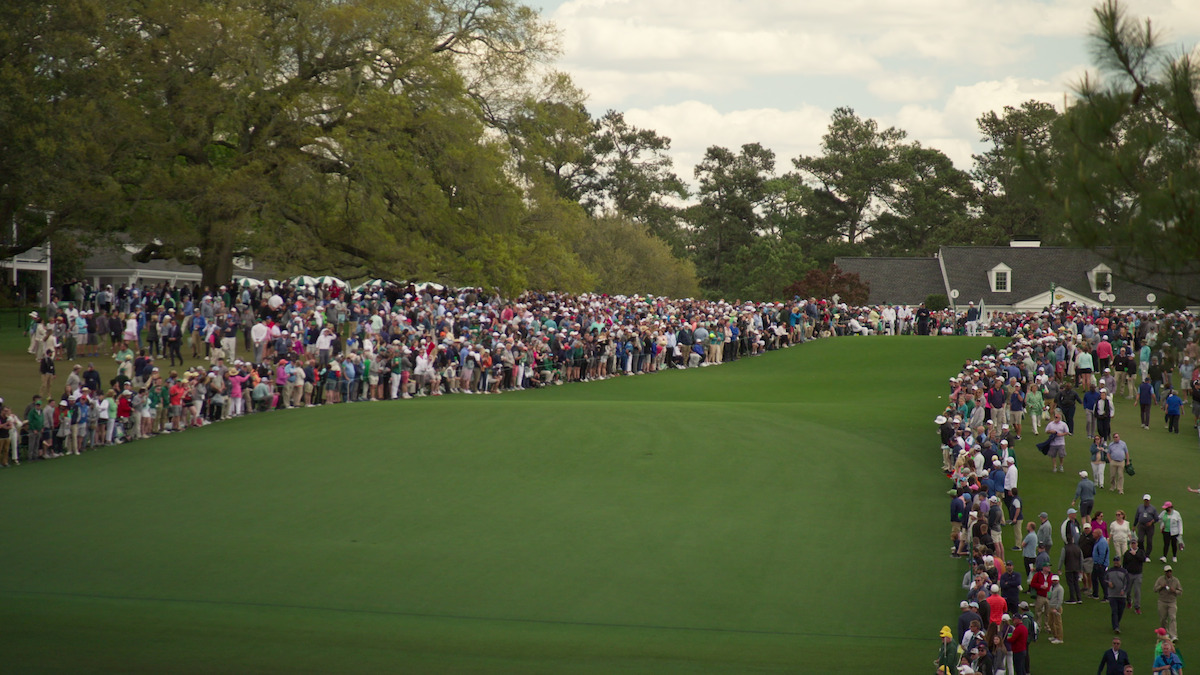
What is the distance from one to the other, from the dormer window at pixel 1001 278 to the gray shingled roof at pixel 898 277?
311cm

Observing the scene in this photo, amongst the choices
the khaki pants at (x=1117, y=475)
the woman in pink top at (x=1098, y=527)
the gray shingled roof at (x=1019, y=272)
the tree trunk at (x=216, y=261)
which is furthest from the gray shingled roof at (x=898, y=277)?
the woman in pink top at (x=1098, y=527)

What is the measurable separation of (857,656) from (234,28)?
32.3 m

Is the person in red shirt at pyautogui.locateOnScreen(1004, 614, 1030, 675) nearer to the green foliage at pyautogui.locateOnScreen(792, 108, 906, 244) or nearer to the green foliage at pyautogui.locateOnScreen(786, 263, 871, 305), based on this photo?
the green foliage at pyautogui.locateOnScreen(786, 263, 871, 305)

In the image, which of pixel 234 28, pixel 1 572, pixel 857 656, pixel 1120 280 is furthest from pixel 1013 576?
pixel 234 28

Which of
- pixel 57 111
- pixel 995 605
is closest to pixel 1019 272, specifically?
pixel 57 111

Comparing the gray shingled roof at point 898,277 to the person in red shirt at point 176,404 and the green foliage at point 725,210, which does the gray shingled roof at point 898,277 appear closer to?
the green foliage at point 725,210

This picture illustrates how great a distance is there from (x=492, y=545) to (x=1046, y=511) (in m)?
11.0

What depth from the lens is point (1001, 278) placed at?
220 ft

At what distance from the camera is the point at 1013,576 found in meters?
14.9

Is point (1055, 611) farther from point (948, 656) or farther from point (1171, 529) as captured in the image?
point (1171, 529)

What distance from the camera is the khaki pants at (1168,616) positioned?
595 inches

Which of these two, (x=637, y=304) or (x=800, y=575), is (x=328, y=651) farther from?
(x=637, y=304)

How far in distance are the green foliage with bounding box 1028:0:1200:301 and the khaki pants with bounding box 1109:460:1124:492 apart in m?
11.7

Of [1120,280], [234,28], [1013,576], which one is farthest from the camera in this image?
[234,28]
